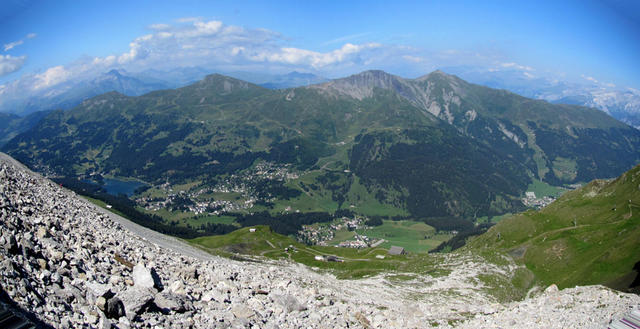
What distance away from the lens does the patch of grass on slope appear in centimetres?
7469

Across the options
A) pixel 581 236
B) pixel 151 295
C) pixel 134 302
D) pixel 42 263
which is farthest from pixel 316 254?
pixel 42 263

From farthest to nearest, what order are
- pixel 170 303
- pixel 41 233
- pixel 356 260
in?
1. pixel 356 260
2. pixel 41 233
3. pixel 170 303

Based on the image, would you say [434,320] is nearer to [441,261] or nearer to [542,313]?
[542,313]

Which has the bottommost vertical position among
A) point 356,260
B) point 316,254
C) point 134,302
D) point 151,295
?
point 316,254

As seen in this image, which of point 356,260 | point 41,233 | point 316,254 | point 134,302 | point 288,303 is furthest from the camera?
point 316,254

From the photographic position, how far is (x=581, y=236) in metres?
93.4

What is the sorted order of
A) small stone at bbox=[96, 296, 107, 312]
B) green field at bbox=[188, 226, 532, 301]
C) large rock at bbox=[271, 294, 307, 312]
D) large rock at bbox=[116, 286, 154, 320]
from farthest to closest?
green field at bbox=[188, 226, 532, 301] → large rock at bbox=[271, 294, 307, 312] → large rock at bbox=[116, 286, 154, 320] → small stone at bbox=[96, 296, 107, 312]

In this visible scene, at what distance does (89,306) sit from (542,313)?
39.9 metres

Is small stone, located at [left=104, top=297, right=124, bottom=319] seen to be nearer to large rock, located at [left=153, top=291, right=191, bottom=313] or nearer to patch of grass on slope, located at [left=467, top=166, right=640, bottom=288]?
large rock, located at [left=153, top=291, right=191, bottom=313]

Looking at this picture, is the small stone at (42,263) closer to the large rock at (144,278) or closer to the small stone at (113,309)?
the small stone at (113,309)

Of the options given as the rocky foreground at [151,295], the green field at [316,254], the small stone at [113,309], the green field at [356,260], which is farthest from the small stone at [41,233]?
the green field at [316,254]

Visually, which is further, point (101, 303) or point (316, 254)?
point (316, 254)

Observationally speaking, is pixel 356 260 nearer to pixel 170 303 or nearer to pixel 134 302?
pixel 170 303

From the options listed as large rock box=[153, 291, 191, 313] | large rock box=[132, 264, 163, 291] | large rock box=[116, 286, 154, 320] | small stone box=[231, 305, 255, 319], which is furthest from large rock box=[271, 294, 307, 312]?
large rock box=[116, 286, 154, 320]
